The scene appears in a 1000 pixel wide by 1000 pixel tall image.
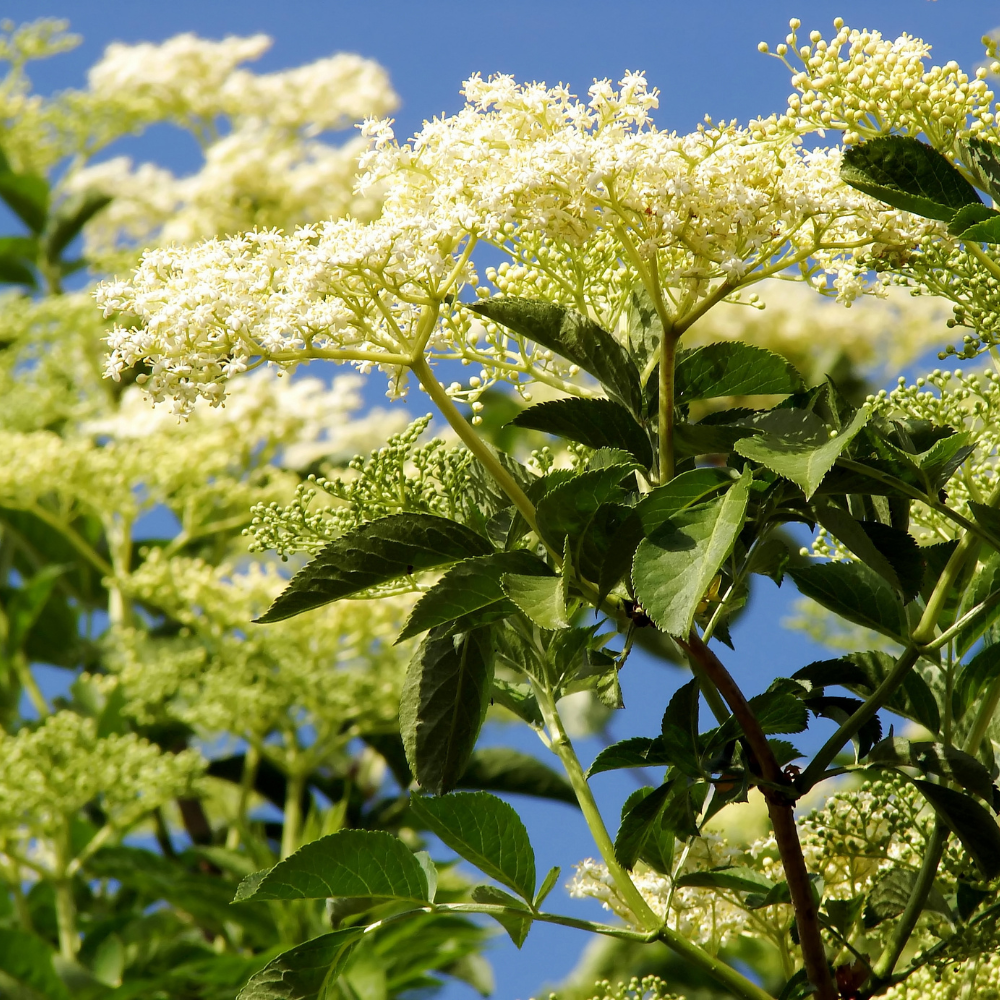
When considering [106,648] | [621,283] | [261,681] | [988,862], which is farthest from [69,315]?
[988,862]

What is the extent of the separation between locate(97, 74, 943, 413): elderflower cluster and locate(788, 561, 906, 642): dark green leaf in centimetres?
17

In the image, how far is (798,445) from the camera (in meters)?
0.58

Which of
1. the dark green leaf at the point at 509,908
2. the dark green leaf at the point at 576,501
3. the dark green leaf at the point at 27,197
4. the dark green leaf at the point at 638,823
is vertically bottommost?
the dark green leaf at the point at 509,908

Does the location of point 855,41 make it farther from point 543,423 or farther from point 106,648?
point 106,648

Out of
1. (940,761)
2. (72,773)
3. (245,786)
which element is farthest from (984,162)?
(245,786)

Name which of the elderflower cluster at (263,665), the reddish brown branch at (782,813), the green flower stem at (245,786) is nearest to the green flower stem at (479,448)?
the reddish brown branch at (782,813)

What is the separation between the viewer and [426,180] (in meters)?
0.73

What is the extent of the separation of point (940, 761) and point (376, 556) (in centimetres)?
34

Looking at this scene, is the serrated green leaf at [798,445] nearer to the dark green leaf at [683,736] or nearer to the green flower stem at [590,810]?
the dark green leaf at [683,736]

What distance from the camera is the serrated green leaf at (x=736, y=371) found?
2.24 feet

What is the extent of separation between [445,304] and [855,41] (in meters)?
0.29

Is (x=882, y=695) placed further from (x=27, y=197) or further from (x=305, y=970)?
(x=27, y=197)

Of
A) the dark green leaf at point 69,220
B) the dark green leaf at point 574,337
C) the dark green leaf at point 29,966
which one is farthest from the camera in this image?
the dark green leaf at point 69,220

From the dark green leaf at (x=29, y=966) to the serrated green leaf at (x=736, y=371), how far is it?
1927 millimetres
